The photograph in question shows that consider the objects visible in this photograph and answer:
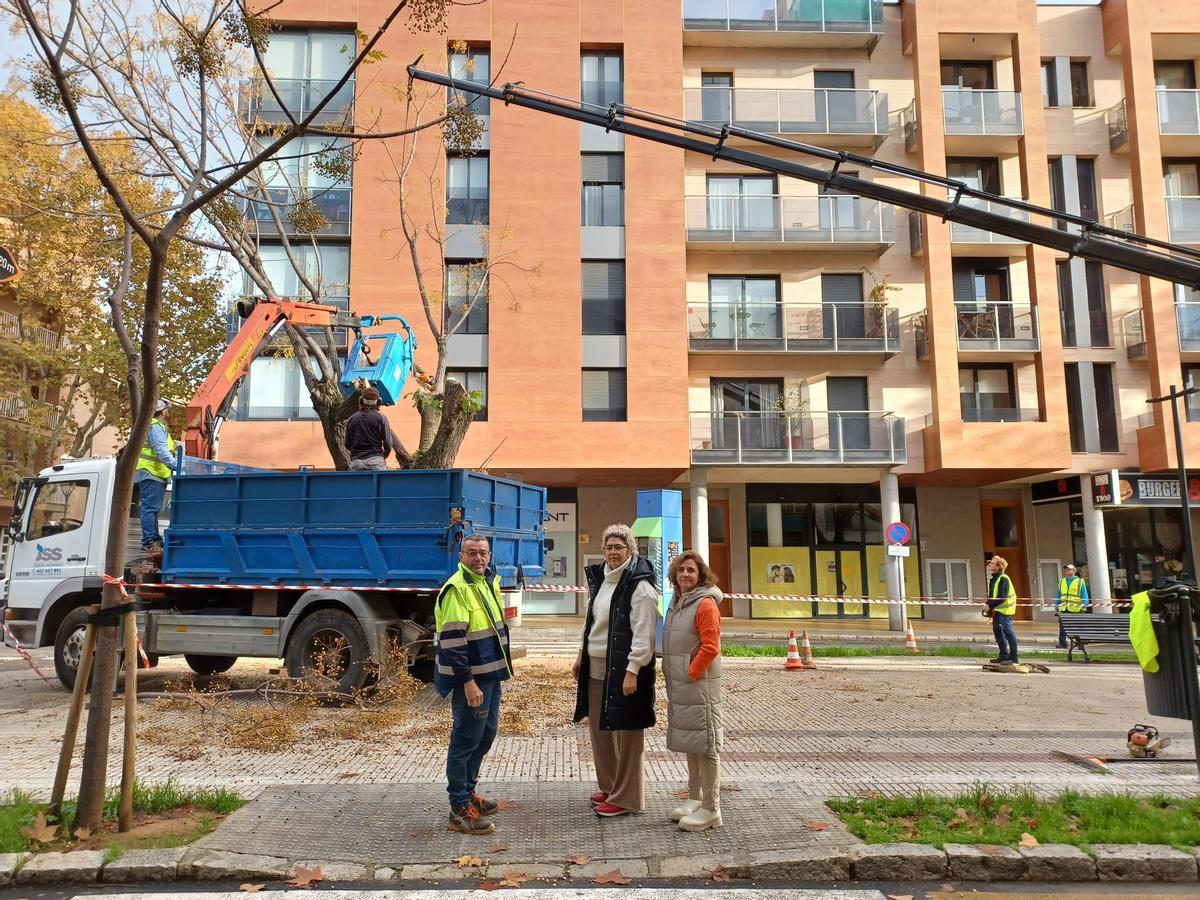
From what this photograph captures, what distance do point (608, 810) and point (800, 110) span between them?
23568mm

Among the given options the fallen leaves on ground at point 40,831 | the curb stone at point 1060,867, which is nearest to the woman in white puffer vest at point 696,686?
the curb stone at point 1060,867

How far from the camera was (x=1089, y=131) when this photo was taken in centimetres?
2542

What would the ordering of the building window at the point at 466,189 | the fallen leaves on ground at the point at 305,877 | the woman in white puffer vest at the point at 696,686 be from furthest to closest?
the building window at the point at 466,189
the woman in white puffer vest at the point at 696,686
the fallen leaves on ground at the point at 305,877

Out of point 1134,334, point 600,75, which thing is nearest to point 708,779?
point 600,75

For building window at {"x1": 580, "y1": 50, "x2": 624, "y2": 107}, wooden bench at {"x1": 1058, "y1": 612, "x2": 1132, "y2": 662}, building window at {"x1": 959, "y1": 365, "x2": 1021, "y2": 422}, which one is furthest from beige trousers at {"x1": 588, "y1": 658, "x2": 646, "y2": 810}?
building window at {"x1": 959, "y1": 365, "x2": 1021, "y2": 422}

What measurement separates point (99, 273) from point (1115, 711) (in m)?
23.9

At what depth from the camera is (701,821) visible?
500 centimetres

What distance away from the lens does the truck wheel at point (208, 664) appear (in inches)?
446

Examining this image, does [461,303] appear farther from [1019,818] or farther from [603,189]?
[1019,818]

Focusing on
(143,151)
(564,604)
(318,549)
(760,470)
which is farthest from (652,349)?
(318,549)

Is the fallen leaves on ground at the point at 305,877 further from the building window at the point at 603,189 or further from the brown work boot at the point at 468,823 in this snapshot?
the building window at the point at 603,189

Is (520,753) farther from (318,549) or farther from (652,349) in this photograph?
(652,349)

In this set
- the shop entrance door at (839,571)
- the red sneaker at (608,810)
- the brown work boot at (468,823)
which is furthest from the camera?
the shop entrance door at (839,571)

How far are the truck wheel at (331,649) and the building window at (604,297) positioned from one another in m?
15.0
